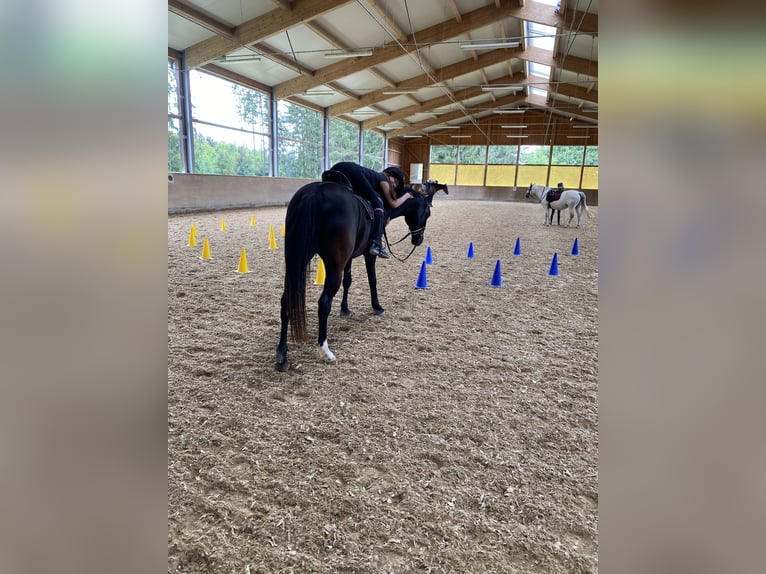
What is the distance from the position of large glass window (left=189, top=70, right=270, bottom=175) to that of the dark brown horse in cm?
1066

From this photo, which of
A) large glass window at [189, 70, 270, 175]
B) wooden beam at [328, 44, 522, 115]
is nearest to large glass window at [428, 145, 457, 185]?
wooden beam at [328, 44, 522, 115]

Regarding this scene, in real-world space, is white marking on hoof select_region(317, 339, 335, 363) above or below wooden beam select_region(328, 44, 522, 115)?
below

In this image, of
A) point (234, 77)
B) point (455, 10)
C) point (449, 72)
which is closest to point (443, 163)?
point (449, 72)

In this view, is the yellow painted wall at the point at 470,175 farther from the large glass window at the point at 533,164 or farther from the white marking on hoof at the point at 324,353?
the white marking on hoof at the point at 324,353

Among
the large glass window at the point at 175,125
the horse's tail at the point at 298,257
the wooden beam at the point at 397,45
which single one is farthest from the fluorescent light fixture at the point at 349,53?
the horse's tail at the point at 298,257

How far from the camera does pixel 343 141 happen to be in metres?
21.1

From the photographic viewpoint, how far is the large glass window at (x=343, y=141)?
20.0m

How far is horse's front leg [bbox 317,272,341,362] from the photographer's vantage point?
2818 mm

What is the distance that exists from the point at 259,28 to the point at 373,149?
596 inches

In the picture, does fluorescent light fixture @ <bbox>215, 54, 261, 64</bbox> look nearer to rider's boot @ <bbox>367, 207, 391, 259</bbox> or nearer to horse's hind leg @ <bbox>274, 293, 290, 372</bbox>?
rider's boot @ <bbox>367, 207, 391, 259</bbox>

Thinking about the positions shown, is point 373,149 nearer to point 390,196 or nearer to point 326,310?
point 390,196
